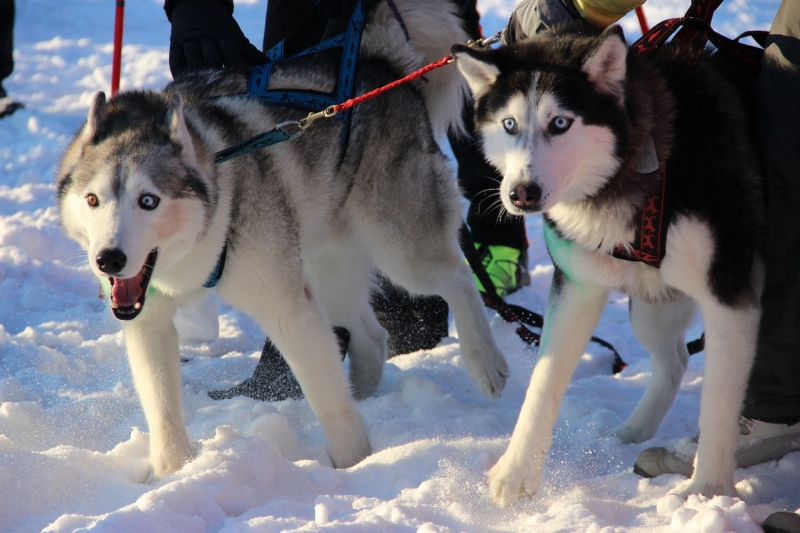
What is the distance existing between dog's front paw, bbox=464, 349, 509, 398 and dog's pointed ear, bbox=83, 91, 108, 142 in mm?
1624

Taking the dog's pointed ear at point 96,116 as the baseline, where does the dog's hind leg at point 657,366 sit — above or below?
below

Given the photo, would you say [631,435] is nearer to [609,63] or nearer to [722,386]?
[722,386]

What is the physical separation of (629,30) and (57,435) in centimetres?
896

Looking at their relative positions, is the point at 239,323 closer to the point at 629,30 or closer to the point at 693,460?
the point at 693,460

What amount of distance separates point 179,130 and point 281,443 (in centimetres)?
114

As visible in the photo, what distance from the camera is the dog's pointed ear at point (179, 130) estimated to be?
228cm

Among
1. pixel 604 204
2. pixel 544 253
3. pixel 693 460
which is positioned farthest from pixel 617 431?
pixel 544 253

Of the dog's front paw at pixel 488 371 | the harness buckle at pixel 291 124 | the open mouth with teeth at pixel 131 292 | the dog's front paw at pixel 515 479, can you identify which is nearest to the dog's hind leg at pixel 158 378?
the open mouth with teeth at pixel 131 292

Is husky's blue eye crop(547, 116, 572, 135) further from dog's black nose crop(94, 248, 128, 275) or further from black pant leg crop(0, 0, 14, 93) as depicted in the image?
black pant leg crop(0, 0, 14, 93)

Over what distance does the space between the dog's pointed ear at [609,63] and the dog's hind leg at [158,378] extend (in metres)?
1.48

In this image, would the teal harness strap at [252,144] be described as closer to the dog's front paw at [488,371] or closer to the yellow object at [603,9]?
the yellow object at [603,9]

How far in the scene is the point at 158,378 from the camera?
2.48m

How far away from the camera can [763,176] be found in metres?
2.02

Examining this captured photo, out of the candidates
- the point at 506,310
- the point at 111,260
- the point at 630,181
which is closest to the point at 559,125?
the point at 630,181
